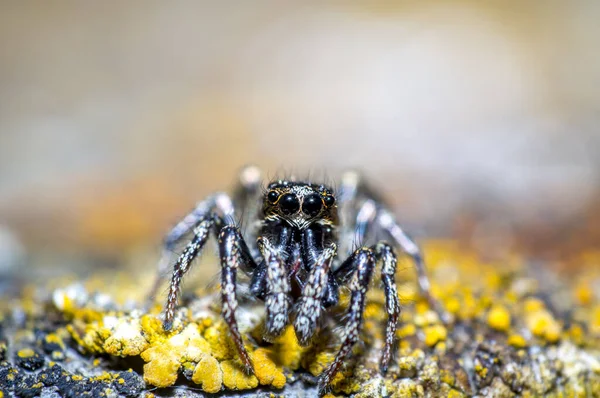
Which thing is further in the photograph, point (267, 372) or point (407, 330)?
point (407, 330)

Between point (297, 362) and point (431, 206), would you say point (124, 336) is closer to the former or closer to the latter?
point (297, 362)

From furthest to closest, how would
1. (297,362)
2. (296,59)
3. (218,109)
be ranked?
(296,59), (218,109), (297,362)

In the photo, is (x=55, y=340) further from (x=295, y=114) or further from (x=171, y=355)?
(x=295, y=114)

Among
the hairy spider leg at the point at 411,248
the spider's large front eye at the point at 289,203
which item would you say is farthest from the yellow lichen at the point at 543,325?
the spider's large front eye at the point at 289,203

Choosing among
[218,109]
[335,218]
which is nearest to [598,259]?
[335,218]

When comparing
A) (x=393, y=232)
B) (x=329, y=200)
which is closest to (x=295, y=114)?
(x=393, y=232)

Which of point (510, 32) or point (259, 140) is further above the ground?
point (510, 32)

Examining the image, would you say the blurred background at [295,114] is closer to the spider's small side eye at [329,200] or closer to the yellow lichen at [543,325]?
the spider's small side eye at [329,200]
